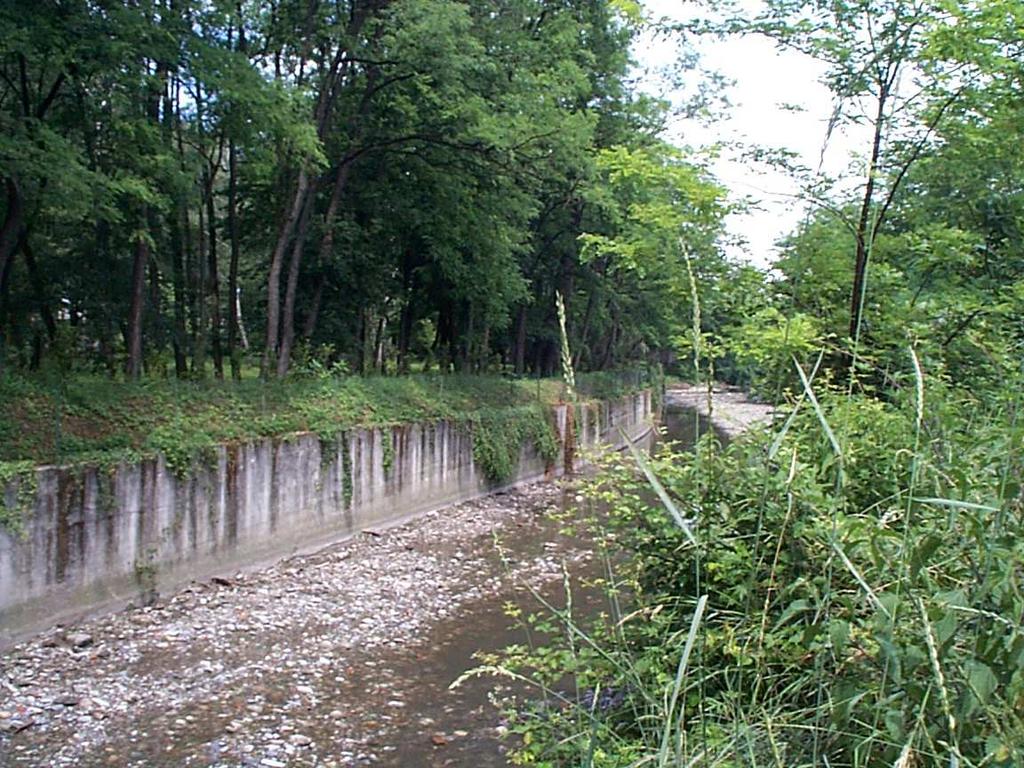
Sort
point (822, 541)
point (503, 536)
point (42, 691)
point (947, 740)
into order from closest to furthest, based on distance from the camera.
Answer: point (947, 740)
point (822, 541)
point (42, 691)
point (503, 536)

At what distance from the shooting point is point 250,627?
30.1 feet

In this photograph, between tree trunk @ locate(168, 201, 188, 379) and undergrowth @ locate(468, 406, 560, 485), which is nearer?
tree trunk @ locate(168, 201, 188, 379)

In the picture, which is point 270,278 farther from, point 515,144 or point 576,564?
point 576,564

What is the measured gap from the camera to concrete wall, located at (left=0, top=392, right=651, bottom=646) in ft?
27.6

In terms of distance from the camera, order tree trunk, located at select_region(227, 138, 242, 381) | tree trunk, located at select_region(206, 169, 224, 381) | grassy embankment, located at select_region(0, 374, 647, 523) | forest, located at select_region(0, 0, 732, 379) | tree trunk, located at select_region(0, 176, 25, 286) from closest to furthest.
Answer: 1. forest, located at select_region(0, 0, 732, 379)
2. grassy embankment, located at select_region(0, 374, 647, 523)
3. tree trunk, located at select_region(0, 176, 25, 286)
4. tree trunk, located at select_region(227, 138, 242, 381)
5. tree trunk, located at select_region(206, 169, 224, 381)

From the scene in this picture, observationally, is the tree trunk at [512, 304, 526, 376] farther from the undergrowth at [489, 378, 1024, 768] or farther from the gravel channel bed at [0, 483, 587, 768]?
the undergrowth at [489, 378, 1024, 768]

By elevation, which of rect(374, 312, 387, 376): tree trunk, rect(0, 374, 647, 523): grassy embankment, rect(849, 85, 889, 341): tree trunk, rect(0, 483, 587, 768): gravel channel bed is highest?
rect(849, 85, 889, 341): tree trunk

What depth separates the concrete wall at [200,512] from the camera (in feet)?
27.6

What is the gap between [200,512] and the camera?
1049 cm

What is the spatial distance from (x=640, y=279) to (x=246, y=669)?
8152 mm

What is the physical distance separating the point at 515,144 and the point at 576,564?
803 cm

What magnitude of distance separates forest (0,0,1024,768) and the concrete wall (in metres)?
0.72

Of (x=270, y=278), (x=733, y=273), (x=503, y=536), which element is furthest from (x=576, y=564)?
(x=270, y=278)

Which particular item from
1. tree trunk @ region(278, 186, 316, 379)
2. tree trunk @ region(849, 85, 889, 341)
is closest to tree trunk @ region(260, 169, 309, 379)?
tree trunk @ region(278, 186, 316, 379)
